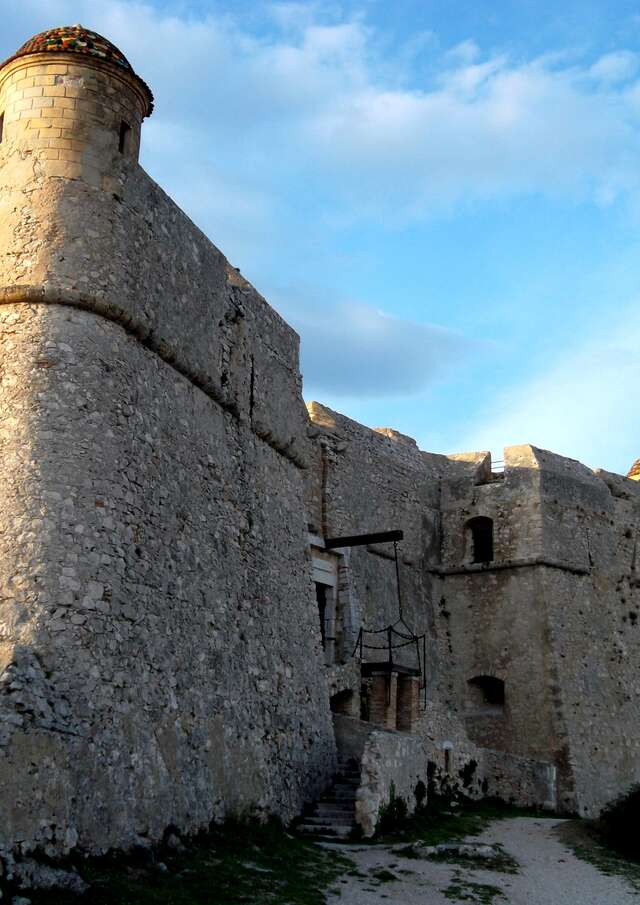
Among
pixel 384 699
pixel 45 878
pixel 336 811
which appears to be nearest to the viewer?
pixel 45 878

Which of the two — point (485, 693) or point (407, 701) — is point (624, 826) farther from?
point (485, 693)

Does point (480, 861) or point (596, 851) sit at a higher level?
point (480, 861)

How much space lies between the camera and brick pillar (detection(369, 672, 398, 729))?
1747 cm

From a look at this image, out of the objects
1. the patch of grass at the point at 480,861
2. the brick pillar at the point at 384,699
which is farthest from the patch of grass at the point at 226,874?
the brick pillar at the point at 384,699

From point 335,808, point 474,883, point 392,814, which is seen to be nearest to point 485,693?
point 392,814

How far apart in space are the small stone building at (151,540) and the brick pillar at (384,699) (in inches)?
1.8

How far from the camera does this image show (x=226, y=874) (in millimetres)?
9719

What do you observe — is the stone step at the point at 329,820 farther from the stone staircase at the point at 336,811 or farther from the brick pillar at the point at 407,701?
the brick pillar at the point at 407,701

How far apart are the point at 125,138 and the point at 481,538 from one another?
48.0 feet

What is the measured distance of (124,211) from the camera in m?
12.1

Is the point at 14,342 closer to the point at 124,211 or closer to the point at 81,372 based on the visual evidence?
the point at 81,372

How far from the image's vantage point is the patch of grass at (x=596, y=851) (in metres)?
12.4

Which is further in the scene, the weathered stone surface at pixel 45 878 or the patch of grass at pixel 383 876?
the patch of grass at pixel 383 876

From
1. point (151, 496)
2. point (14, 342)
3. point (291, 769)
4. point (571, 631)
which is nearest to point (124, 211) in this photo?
point (14, 342)
